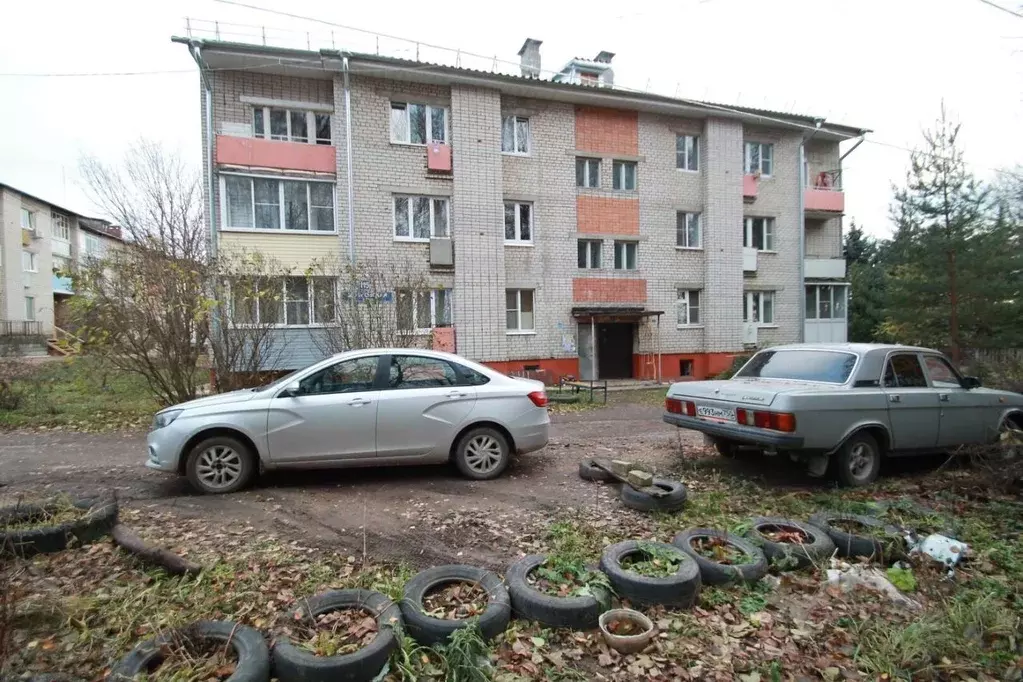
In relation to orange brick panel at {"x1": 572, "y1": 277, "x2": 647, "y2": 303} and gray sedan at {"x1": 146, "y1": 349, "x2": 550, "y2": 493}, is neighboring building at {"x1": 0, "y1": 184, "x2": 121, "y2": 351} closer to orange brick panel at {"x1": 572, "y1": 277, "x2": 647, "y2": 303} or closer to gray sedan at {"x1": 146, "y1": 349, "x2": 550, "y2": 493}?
orange brick panel at {"x1": 572, "y1": 277, "x2": 647, "y2": 303}

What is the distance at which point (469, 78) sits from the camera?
57.1 ft

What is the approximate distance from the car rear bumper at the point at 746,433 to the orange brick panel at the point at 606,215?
13.8m

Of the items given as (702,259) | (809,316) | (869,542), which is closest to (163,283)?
(869,542)

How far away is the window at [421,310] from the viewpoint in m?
13.3

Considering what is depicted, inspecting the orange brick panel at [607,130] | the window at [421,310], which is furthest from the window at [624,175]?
the window at [421,310]

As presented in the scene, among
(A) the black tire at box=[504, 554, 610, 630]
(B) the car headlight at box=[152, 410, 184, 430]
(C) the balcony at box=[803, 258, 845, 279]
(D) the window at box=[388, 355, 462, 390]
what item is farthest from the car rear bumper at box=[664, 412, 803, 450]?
(C) the balcony at box=[803, 258, 845, 279]

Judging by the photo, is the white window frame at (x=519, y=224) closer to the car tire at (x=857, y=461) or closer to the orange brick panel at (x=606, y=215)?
the orange brick panel at (x=606, y=215)

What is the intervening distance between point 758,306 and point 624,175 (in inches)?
314

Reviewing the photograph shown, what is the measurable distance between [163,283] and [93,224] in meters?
47.0

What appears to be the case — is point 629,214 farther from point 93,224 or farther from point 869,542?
point 93,224

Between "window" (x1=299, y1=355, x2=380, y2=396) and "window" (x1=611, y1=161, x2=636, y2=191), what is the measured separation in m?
16.2

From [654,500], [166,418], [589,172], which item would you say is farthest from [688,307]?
[166,418]

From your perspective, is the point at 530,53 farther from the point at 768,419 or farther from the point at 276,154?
the point at 768,419

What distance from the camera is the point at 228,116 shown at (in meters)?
16.2
